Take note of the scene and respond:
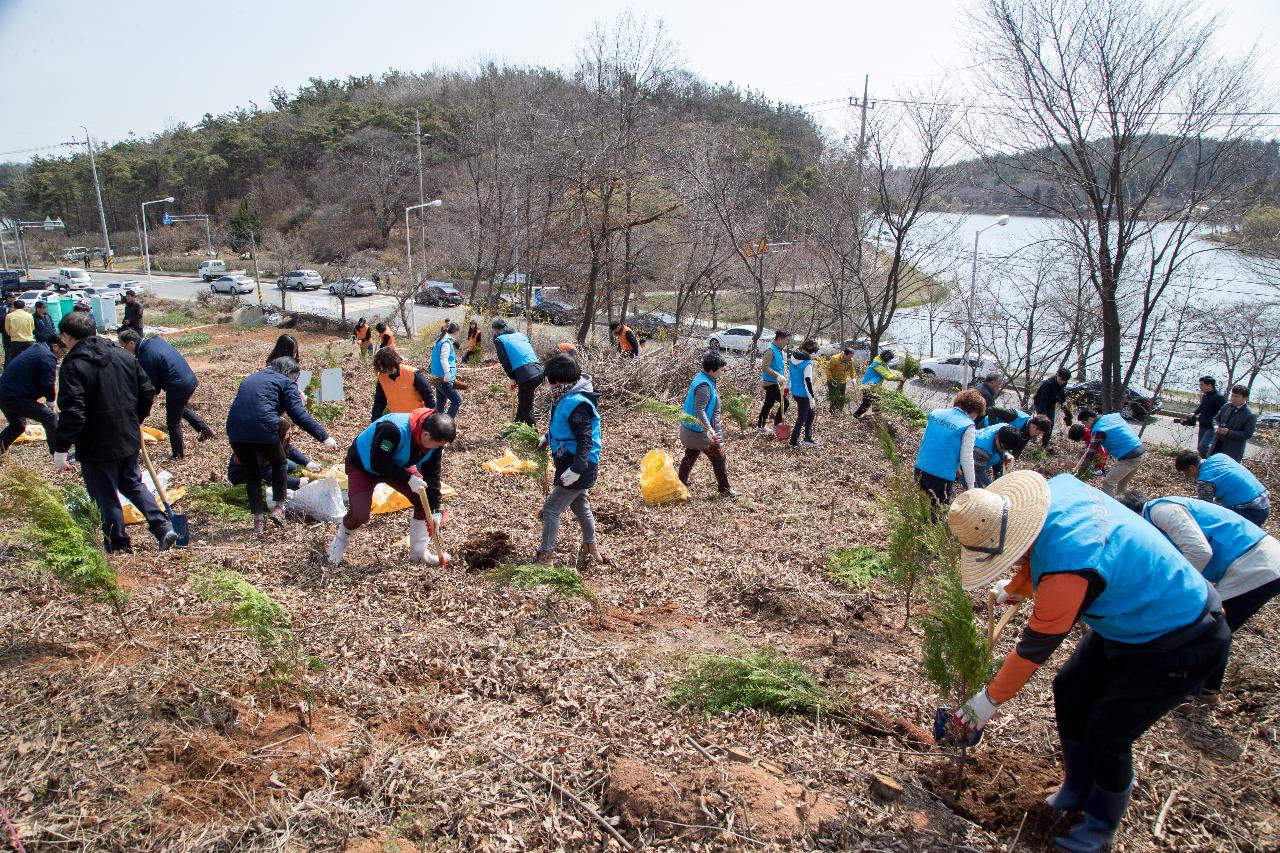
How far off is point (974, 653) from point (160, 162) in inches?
2600

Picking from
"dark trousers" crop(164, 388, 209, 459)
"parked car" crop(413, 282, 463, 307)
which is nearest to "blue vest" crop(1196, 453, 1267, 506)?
"dark trousers" crop(164, 388, 209, 459)

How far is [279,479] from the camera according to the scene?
5875mm

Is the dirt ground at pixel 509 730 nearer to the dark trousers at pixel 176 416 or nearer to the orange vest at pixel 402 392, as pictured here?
the orange vest at pixel 402 392

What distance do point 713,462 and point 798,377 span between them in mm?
2668

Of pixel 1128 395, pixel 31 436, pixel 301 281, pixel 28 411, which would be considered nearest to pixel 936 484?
pixel 28 411

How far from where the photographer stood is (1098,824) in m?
2.71

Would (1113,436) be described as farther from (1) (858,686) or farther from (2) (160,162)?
(2) (160,162)

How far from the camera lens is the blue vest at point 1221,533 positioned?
3674mm

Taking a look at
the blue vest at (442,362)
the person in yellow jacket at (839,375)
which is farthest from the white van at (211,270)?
the person in yellow jacket at (839,375)

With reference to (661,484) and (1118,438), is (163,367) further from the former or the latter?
(1118,438)

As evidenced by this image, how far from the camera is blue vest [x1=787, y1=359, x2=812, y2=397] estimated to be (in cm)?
903

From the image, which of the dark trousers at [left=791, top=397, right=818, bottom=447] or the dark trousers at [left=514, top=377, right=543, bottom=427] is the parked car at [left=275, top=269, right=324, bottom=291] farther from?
the dark trousers at [left=791, top=397, right=818, bottom=447]

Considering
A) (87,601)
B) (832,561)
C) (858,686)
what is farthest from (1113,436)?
(87,601)

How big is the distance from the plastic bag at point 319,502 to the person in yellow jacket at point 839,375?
24.6 ft
